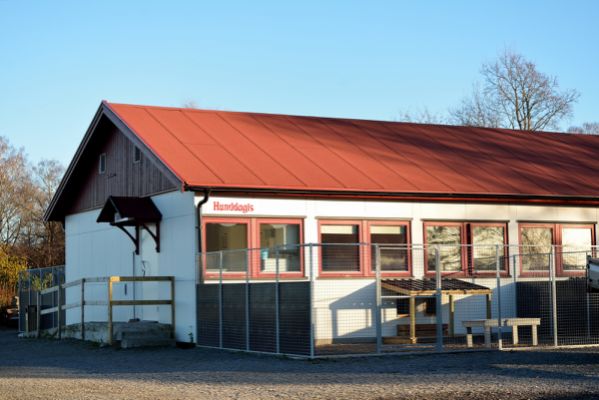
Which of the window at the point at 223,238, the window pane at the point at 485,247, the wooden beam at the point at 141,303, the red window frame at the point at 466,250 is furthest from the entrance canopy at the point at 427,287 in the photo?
the wooden beam at the point at 141,303

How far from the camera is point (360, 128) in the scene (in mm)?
30875

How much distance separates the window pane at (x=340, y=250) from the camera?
81.5 feet

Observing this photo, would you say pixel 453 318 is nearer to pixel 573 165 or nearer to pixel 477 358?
pixel 477 358

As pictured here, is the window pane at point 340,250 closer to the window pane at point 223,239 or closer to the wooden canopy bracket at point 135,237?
the window pane at point 223,239

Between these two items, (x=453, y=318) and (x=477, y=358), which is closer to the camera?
(x=477, y=358)

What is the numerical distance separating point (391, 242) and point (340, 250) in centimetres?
147

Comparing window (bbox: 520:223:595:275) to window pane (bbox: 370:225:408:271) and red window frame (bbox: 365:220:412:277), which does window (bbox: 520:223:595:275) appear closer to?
red window frame (bbox: 365:220:412:277)

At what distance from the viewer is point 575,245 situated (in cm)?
2806

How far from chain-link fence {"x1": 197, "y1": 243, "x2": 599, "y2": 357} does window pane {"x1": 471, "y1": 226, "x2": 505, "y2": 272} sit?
4cm

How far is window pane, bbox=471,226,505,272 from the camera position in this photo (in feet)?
87.1

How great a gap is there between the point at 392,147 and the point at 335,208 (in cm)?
458

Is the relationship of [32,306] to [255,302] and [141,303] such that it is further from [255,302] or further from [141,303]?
[255,302]

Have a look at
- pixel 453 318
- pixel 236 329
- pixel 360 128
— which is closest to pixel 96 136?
pixel 360 128

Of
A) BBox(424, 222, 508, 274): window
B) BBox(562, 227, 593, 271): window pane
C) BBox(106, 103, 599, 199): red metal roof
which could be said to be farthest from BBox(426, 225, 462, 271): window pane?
BBox(562, 227, 593, 271): window pane
